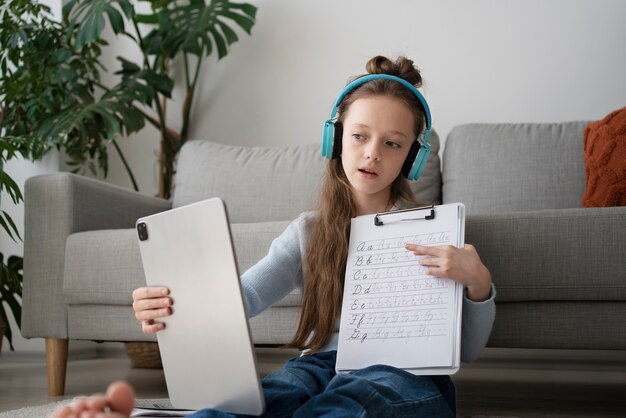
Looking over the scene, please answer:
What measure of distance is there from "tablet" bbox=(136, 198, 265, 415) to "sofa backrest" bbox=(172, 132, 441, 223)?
1.43m

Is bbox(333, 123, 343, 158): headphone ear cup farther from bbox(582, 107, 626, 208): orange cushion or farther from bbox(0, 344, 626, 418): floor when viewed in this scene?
bbox(582, 107, 626, 208): orange cushion

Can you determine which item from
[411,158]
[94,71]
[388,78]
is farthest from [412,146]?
[94,71]

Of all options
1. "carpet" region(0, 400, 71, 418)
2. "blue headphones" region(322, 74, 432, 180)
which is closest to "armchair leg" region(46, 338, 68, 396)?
"carpet" region(0, 400, 71, 418)

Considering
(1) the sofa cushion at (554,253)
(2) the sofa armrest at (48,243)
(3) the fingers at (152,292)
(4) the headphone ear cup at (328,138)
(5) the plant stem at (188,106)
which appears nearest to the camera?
(3) the fingers at (152,292)

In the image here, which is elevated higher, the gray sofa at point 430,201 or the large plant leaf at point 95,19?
the large plant leaf at point 95,19

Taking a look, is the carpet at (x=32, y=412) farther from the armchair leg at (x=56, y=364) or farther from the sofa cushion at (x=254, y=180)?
the sofa cushion at (x=254, y=180)

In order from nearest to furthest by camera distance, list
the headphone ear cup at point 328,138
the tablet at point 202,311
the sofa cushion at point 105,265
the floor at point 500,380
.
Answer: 1. the tablet at point 202,311
2. the headphone ear cup at point 328,138
3. the floor at point 500,380
4. the sofa cushion at point 105,265

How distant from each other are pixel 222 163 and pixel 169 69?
2.63 feet

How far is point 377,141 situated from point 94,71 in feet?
6.89

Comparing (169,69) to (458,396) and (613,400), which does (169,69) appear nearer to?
(458,396)

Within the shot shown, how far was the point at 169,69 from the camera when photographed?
3291mm

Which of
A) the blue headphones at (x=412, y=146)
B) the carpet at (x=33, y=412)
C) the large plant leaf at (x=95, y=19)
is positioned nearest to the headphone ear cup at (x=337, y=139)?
the blue headphones at (x=412, y=146)

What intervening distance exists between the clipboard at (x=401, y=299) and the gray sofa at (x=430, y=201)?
451mm

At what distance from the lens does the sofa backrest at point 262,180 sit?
2.53m
